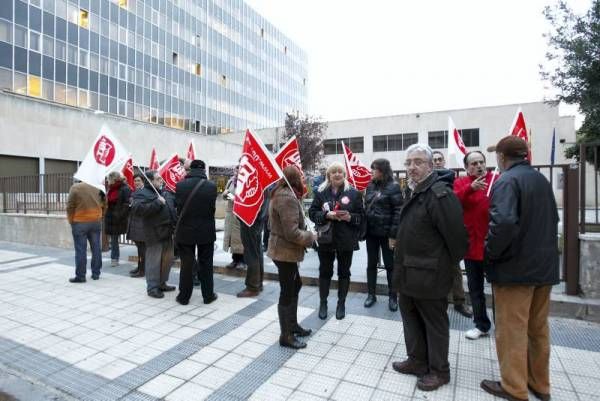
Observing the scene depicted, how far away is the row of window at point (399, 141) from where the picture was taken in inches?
1404

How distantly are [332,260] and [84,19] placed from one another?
3502 cm

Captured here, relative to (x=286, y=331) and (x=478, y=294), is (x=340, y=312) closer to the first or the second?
(x=286, y=331)

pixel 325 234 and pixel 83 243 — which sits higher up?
pixel 325 234

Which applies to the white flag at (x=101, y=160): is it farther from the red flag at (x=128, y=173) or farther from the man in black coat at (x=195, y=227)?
the man in black coat at (x=195, y=227)

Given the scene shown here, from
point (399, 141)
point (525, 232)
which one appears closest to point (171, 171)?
point (525, 232)

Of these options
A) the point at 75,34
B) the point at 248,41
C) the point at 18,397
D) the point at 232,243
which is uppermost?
the point at 248,41

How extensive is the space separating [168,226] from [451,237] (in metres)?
4.40

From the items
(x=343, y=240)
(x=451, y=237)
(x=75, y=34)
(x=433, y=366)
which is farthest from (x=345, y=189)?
(x=75, y=34)

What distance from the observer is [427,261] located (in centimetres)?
304

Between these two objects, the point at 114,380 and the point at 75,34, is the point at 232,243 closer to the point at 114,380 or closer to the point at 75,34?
the point at 114,380

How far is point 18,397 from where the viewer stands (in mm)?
3221

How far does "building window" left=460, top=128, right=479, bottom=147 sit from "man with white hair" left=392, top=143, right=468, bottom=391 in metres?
35.5

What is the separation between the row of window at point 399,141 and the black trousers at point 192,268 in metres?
33.0

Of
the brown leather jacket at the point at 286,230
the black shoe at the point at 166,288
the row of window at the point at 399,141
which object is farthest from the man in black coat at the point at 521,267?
the row of window at the point at 399,141
